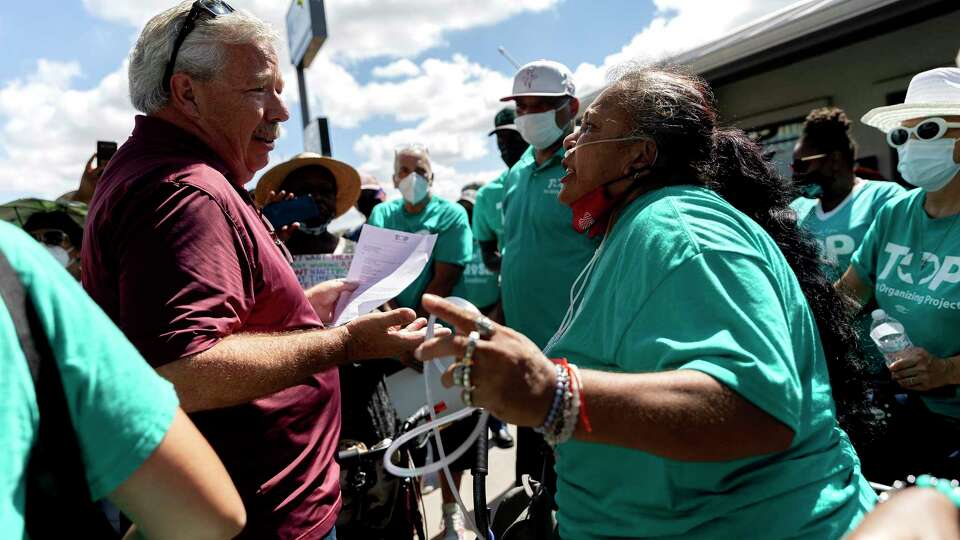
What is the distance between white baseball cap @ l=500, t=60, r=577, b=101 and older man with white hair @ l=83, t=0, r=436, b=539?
223cm

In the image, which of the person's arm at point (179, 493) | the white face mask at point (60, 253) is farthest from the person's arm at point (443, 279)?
the person's arm at point (179, 493)

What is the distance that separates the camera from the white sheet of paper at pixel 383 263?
196 centimetres

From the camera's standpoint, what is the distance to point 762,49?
6332mm

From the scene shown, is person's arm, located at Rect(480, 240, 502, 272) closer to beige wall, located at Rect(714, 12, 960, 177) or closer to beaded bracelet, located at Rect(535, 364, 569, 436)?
beige wall, located at Rect(714, 12, 960, 177)

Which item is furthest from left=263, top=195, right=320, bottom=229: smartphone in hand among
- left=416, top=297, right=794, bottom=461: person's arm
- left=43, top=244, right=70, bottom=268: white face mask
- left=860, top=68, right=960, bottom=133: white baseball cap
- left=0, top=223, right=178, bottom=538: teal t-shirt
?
left=860, top=68, right=960, bottom=133: white baseball cap

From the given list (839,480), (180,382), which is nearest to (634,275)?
(839,480)

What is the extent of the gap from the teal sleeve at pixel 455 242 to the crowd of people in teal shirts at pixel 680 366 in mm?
2361

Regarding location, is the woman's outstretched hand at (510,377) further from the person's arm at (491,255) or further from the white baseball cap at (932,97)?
the person's arm at (491,255)

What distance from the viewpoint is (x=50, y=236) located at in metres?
3.40

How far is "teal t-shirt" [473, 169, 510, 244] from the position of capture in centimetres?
457

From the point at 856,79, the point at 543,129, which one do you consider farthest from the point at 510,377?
the point at 856,79

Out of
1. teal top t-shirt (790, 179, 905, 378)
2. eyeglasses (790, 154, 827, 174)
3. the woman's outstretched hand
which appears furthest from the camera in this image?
eyeglasses (790, 154, 827, 174)

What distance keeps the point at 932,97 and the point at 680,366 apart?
88.3 inches

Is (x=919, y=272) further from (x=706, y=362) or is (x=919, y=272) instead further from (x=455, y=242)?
(x=455, y=242)
